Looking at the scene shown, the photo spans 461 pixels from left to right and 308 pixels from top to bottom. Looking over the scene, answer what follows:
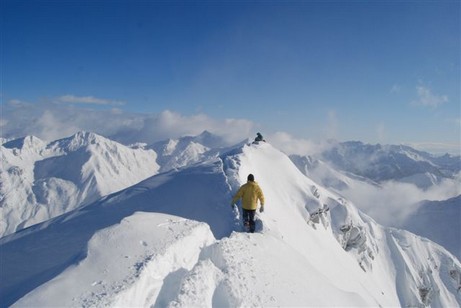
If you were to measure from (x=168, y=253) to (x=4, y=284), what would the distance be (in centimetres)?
985

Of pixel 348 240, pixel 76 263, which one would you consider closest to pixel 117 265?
pixel 76 263

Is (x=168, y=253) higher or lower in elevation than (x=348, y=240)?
higher

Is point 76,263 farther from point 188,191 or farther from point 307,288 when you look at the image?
point 188,191

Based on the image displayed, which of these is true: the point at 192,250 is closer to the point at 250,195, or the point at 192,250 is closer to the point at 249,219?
the point at 250,195

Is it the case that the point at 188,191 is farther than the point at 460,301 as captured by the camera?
No

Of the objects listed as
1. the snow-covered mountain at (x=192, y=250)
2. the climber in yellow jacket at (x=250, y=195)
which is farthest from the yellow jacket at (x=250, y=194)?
the snow-covered mountain at (x=192, y=250)

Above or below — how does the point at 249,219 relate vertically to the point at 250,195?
below

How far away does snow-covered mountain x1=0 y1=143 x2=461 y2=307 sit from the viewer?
984cm

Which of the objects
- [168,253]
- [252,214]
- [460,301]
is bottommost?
[460,301]

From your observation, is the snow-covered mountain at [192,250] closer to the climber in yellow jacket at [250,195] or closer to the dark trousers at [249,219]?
the dark trousers at [249,219]

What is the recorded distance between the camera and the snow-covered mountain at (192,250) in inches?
388

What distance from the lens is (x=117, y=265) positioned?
407 inches

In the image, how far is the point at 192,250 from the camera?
1248 centimetres

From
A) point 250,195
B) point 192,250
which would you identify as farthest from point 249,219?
point 192,250
